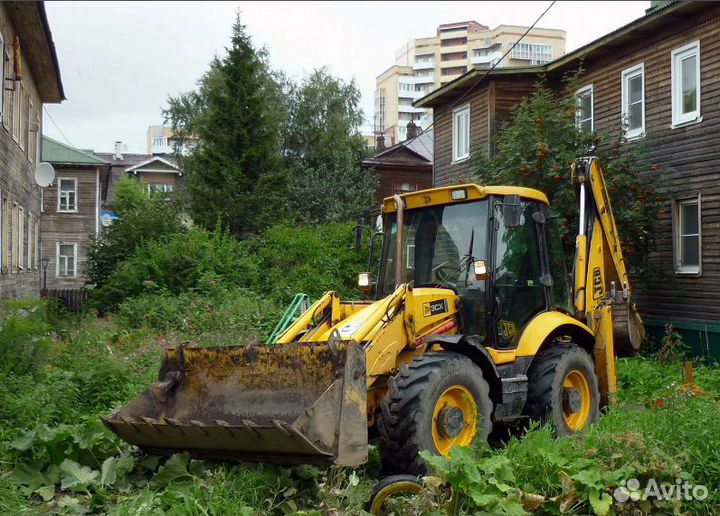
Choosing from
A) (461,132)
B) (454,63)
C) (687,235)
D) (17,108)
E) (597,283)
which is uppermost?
(454,63)

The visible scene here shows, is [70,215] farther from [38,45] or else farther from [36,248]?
[38,45]

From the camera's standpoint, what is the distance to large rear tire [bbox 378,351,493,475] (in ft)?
20.7

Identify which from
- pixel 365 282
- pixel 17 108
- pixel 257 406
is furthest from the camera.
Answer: pixel 17 108

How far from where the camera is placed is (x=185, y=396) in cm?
690

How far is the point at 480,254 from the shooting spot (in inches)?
309

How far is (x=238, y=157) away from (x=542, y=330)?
A: 23526 millimetres

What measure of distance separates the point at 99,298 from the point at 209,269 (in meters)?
2.94

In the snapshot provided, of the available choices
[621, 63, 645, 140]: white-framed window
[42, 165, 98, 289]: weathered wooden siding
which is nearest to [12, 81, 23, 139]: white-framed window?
[621, 63, 645, 140]: white-framed window

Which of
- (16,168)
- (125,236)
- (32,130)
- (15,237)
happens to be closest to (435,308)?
(15,237)

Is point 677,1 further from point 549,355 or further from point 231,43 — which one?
point 231,43

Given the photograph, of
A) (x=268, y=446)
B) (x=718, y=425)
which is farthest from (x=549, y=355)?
(x=268, y=446)

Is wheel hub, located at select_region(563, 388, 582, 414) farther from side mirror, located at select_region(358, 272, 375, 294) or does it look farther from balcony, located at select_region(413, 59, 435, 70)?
balcony, located at select_region(413, 59, 435, 70)

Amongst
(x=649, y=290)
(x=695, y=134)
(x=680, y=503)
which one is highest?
(x=695, y=134)

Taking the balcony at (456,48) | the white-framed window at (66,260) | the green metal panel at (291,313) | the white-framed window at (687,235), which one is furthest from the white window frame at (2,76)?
the balcony at (456,48)
